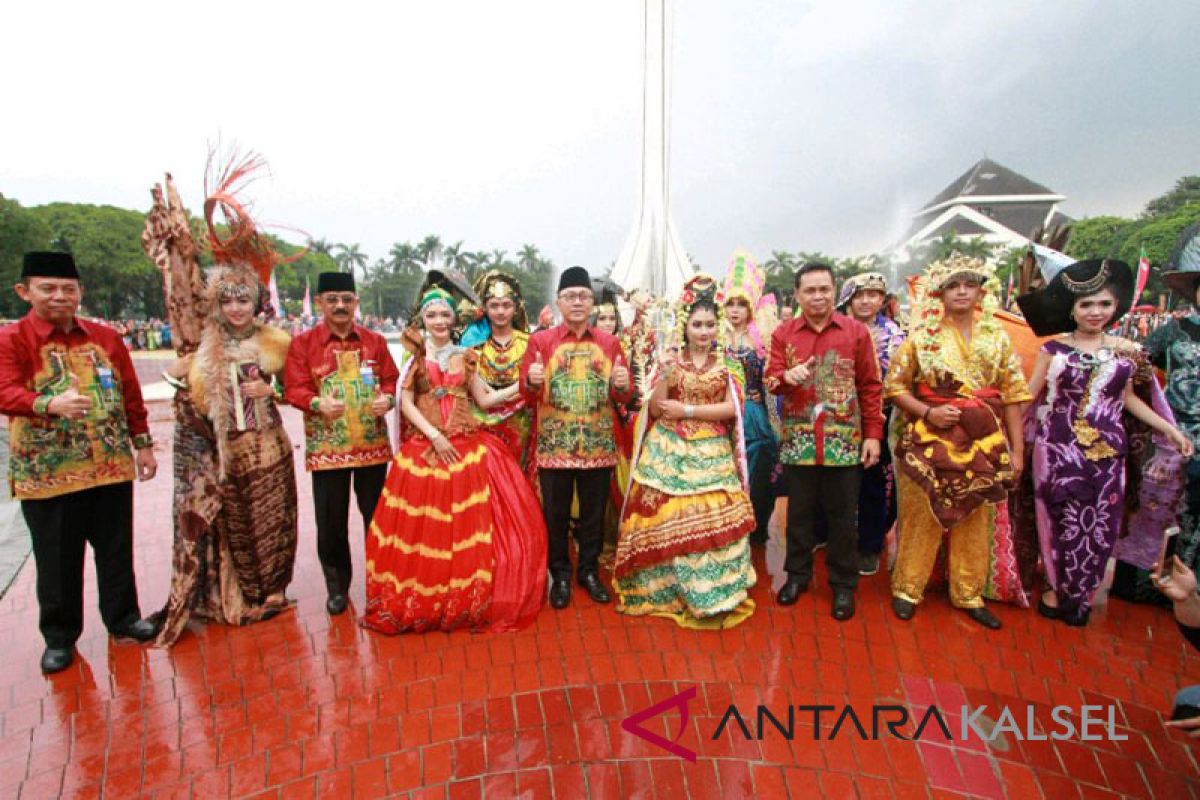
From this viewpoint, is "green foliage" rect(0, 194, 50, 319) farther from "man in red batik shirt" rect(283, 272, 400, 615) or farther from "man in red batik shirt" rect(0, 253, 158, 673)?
"man in red batik shirt" rect(283, 272, 400, 615)

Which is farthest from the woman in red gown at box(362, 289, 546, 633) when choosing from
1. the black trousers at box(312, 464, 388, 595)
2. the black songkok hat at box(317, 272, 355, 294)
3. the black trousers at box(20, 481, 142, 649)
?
the black trousers at box(20, 481, 142, 649)

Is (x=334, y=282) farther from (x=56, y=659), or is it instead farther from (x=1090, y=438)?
(x=1090, y=438)

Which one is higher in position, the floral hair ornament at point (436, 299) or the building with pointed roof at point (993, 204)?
the building with pointed roof at point (993, 204)

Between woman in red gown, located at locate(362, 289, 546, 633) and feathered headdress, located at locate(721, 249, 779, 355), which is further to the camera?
feathered headdress, located at locate(721, 249, 779, 355)

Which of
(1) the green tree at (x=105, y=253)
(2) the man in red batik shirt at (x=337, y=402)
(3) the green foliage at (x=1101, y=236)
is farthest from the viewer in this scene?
(3) the green foliage at (x=1101, y=236)

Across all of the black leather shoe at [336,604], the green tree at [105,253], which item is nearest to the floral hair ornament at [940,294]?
the black leather shoe at [336,604]

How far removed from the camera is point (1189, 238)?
3.41m

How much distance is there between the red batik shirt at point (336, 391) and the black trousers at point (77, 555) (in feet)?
3.25

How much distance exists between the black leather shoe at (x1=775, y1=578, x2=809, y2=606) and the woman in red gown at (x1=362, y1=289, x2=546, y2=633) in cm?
137

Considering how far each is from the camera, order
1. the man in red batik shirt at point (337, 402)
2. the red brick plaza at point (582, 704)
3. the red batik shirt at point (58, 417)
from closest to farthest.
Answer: the red brick plaza at point (582, 704) → the red batik shirt at point (58, 417) → the man in red batik shirt at point (337, 402)

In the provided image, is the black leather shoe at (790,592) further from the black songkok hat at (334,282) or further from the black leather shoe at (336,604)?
the black songkok hat at (334,282)

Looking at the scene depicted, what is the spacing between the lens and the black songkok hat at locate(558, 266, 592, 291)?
3.55m

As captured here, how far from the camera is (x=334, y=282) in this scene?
3551mm

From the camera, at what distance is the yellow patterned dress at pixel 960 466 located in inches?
130
